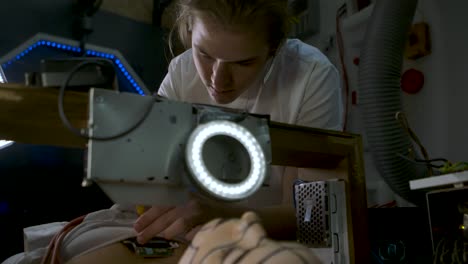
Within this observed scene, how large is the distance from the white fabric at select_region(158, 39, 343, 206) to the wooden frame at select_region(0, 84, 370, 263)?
0.43 ft

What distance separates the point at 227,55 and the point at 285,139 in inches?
8.8

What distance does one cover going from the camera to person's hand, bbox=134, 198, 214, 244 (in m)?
0.64

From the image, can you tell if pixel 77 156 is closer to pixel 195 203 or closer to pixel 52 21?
pixel 52 21

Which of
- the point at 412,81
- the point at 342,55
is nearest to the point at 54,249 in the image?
the point at 412,81

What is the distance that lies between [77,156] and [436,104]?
1.34 meters

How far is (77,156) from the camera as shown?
1930mm

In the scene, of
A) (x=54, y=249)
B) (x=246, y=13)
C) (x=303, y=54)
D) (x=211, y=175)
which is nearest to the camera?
(x=211, y=175)

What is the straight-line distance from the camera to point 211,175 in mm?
544

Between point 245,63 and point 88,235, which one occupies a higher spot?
point 245,63

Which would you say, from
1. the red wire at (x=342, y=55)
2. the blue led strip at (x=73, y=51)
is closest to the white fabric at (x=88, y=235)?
the blue led strip at (x=73, y=51)

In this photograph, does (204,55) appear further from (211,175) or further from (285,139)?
(211,175)

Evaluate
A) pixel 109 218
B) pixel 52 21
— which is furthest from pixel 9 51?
pixel 109 218

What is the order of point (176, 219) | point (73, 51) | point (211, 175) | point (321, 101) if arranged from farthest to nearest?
point (73, 51) → point (321, 101) → point (176, 219) → point (211, 175)

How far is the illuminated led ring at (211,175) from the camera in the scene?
0.54m
